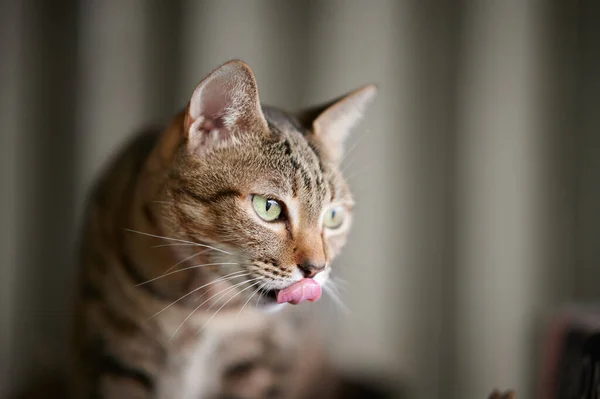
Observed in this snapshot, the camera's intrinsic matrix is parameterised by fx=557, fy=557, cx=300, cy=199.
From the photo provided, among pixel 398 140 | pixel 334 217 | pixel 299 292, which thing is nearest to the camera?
pixel 299 292

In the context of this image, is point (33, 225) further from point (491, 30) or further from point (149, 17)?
point (491, 30)

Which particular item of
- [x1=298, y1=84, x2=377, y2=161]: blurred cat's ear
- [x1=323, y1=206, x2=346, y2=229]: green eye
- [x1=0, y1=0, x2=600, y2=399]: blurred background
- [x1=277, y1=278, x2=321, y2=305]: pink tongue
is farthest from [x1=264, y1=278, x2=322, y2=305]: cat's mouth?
[x1=0, y1=0, x2=600, y2=399]: blurred background

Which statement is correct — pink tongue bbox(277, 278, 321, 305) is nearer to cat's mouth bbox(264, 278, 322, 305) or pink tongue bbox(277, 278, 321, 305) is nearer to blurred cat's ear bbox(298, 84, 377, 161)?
cat's mouth bbox(264, 278, 322, 305)

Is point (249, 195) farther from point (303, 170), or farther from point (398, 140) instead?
point (398, 140)

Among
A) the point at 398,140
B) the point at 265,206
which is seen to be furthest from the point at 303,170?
the point at 398,140

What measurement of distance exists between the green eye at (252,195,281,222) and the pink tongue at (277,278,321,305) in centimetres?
10

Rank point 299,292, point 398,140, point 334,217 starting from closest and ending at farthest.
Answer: point 299,292
point 334,217
point 398,140

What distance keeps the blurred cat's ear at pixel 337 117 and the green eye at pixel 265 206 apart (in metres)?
0.17

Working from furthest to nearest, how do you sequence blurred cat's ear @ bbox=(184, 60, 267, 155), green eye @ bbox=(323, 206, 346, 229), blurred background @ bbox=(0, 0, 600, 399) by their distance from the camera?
blurred background @ bbox=(0, 0, 600, 399) < green eye @ bbox=(323, 206, 346, 229) < blurred cat's ear @ bbox=(184, 60, 267, 155)

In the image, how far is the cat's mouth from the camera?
716mm

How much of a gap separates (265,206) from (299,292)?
13 centimetres

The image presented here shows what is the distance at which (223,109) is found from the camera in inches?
30.1

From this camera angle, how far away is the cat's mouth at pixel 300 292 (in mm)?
716

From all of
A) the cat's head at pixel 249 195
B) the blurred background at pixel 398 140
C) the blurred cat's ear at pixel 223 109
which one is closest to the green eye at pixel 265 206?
the cat's head at pixel 249 195
